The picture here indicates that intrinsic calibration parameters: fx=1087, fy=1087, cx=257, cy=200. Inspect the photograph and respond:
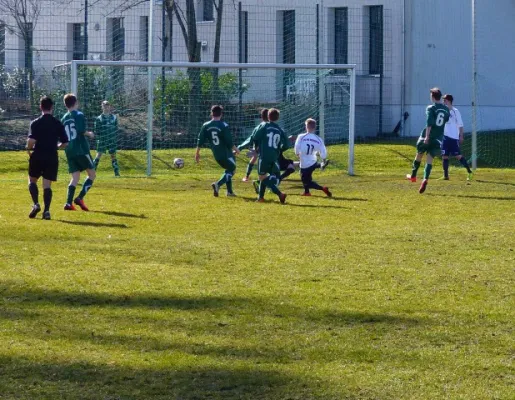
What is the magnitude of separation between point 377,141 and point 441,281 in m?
21.2

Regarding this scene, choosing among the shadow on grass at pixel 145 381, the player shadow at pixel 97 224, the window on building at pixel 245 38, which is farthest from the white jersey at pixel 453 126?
the shadow on grass at pixel 145 381

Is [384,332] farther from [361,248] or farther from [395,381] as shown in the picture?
[361,248]

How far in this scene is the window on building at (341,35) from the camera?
3400 cm

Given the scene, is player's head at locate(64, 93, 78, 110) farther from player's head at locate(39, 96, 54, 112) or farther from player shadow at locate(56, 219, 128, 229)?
player shadow at locate(56, 219, 128, 229)

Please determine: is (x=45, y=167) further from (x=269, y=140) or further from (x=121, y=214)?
(x=269, y=140)

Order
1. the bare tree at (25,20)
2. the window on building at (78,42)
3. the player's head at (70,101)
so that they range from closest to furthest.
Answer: the player's head at (70,101)
the bare tree at (25,20)
the window on building at (78,42)

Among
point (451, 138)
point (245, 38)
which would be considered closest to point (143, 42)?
point (245, 38)

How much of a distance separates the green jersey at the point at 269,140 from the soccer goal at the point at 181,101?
20.8 feet

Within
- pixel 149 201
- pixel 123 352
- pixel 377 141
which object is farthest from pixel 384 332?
pixel 377 141

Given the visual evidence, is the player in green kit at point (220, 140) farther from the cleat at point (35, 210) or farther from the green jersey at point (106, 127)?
the green jersey at point (106, 127)

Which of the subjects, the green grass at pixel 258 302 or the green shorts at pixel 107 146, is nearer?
the green grass at pixel 258 302

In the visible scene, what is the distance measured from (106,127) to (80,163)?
7222 mm

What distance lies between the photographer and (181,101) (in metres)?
26.5

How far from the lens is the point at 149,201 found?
18.2m
